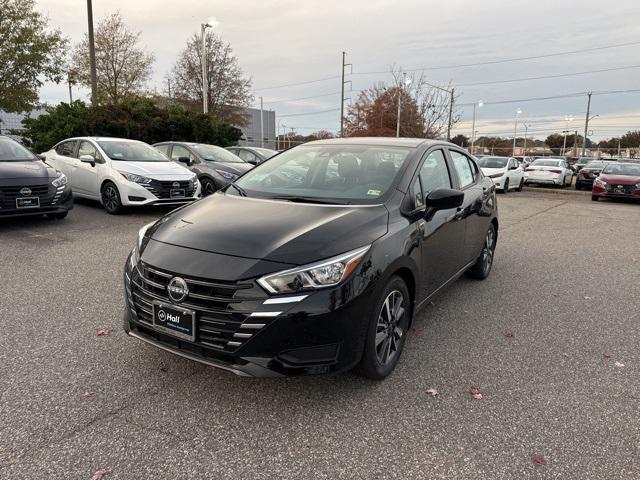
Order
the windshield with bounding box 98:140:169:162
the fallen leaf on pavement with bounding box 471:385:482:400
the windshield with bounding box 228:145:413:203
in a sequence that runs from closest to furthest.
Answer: the fallen leaf on pavement with bounding box 471:385:482:400 → the windshield with bounding box 228:145:413:203 → the windshield with bounding box 98:140:169:162

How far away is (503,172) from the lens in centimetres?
1923

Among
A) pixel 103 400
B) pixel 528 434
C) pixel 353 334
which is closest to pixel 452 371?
pixel 528 434

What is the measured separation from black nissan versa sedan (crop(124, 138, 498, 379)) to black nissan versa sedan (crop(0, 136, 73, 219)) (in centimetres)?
513

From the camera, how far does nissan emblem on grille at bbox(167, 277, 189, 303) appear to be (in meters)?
2.71

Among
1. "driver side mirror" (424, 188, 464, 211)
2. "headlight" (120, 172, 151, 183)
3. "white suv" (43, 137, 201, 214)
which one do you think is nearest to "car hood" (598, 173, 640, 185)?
"white suv" (43, 137, 201, 214)

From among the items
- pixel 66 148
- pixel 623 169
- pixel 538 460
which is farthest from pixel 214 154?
pixel 623 169

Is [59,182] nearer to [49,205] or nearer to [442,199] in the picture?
[49,205]

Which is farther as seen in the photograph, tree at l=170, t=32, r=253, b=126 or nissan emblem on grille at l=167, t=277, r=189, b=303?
tree at l=170, t=32, r=253, b=126

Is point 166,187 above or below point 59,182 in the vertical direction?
below

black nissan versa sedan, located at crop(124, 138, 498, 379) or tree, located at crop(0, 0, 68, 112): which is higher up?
tree, located at crop(0, 0, 68, 112)

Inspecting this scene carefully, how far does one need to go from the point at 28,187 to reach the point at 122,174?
1864 millimetres

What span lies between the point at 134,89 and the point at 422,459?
103ft

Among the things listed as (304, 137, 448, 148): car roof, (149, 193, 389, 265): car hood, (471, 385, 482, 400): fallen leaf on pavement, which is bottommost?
(471, 385, 482, 400): fallen leaf on pavement

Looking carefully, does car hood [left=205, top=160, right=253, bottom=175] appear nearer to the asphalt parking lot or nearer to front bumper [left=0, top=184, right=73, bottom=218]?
front bumper [left=0, top=184, right=73, bottom=218]
